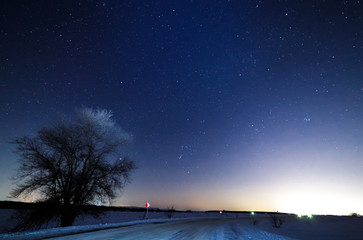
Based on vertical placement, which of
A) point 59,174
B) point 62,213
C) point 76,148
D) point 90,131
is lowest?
point 62,213

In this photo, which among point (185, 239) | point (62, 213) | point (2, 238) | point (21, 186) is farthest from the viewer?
point (62, 213)

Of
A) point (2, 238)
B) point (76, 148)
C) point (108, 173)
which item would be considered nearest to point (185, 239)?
point (2, 238)

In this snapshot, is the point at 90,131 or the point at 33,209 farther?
the point at 90,131

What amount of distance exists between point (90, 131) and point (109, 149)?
7.75 ft

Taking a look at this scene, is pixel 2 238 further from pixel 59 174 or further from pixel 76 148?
pixel 76 148

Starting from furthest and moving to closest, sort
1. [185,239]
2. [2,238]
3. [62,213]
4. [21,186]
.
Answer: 1. [62,213]
2. [21,186]
3. [185,239]
4. [2,238]

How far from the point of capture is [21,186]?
692 inches

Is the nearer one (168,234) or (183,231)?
(168,234)

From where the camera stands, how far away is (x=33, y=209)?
1781 centimetres

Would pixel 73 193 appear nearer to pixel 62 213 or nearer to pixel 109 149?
pixel 62 213

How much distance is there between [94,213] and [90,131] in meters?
7.01

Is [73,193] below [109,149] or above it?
below

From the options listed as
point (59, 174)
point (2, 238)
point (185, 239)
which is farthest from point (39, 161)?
point (185, 239)

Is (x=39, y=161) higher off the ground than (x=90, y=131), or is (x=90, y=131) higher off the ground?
(x=90, y=131)
